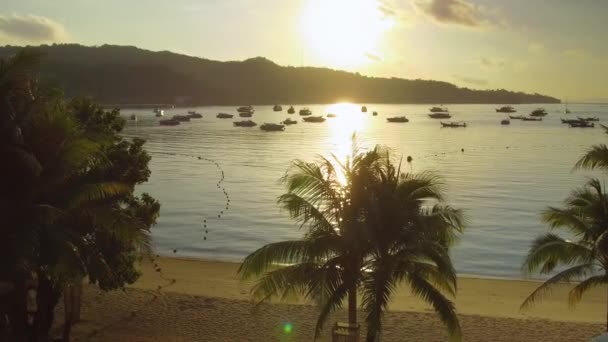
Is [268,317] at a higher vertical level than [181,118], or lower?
higher

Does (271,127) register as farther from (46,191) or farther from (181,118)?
(46,191)

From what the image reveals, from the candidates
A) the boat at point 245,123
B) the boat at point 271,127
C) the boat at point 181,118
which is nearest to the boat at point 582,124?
the boat at point 271,127

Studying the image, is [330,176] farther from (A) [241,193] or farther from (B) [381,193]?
(A) [241,193]

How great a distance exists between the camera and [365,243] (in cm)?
1261

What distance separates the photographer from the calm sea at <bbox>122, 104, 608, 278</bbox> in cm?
3853

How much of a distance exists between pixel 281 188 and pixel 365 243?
52945mm

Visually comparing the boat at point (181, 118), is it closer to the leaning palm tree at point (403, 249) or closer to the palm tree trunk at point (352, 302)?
the palm tree trunk at point (352, 302)

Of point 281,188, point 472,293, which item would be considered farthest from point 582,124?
point 472,293

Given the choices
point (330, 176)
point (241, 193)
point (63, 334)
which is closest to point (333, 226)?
point (330, 176)

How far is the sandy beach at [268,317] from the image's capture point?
1820 centimetres

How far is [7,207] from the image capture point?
11.2m

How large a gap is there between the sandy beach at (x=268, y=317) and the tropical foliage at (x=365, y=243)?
362cm

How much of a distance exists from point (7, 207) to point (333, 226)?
6239mm

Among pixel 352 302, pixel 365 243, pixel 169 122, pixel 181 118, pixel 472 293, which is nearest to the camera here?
pixel 365 243
